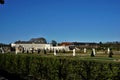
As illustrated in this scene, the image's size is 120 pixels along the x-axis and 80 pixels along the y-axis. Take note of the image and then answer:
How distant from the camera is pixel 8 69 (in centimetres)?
2756

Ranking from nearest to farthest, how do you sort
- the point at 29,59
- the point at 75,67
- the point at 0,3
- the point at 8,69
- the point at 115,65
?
the point at 115,65, the point at 75,67, the point at 29,59, the point at 0,3, the point at 8,69

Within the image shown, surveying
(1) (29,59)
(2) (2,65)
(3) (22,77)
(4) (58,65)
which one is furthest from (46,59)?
(2) (2,65)

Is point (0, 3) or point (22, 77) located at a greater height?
point (0, 3)

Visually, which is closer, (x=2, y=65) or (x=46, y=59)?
(x=46, y=59)

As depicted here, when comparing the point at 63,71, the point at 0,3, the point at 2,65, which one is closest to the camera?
the point at 63,71

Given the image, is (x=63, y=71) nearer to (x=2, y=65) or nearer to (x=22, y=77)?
(x=22, y=77)

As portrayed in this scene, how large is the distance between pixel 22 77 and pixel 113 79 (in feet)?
39.5

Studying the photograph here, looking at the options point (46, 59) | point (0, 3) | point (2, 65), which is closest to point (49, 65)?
point (46, 59)

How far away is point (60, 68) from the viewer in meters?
16.9

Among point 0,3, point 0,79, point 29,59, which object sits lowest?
point 0,79

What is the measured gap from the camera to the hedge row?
1257cm

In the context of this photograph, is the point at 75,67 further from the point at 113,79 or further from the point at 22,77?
the point at 22,77

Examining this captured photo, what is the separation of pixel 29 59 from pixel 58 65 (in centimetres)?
522

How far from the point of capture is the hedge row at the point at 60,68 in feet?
41.2
